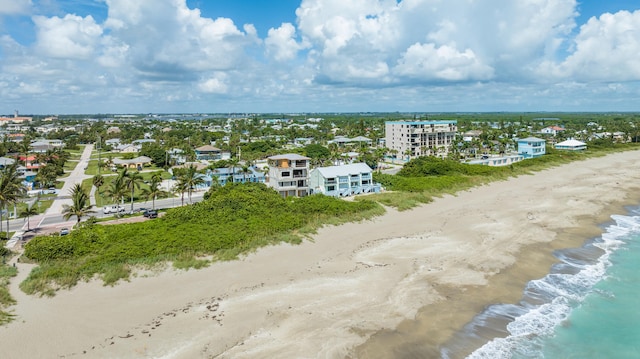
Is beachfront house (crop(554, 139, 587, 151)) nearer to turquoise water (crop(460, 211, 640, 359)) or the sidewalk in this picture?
turquoise water (crop(460, 211, 640, 359))

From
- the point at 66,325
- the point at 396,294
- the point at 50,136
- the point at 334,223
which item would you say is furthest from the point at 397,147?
→ the point at 50,136

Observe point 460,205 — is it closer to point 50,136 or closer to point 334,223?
point 334,223

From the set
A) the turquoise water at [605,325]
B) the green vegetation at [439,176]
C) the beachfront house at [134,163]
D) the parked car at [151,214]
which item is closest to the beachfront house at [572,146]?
the green vegetation at [439,176]

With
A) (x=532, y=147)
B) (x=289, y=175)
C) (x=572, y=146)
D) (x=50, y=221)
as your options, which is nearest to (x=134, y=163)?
(x=50, y=221)

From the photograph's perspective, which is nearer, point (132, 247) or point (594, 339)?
point (594, 339)

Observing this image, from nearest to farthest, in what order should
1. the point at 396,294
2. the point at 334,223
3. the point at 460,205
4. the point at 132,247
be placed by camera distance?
the point at 396,294 < the point at 132,247 < the point at 334,223 < the point at 460,205

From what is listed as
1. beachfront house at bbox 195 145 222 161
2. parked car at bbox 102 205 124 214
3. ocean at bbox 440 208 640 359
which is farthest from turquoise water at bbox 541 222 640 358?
beachfront house at bbox 195 145 222 161

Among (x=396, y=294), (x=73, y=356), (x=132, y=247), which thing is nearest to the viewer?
(x=73, y=356)

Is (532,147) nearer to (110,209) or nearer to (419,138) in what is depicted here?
(419,138)
